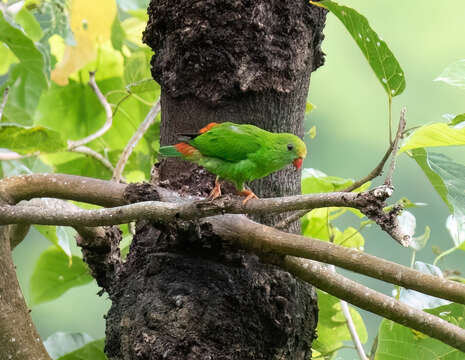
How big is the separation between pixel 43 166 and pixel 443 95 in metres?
4.51

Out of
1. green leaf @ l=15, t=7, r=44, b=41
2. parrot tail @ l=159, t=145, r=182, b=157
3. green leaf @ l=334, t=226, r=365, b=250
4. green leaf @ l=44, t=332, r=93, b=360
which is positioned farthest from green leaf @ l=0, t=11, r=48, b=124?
green leaf @ l=334, t=226, r=365, b=250

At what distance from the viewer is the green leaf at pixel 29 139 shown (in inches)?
64.2

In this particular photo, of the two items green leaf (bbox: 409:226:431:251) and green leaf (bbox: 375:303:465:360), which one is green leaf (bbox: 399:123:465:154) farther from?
green leaf (bbox: 409:226:431:251)

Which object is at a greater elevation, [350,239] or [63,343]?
[350,239]

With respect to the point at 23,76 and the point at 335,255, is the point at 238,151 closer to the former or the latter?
the point at 335,255

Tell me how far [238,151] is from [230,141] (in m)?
0.06

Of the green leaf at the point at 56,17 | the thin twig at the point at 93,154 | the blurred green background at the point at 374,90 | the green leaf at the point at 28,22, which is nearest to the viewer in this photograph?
the thin twig at the point at 93,154

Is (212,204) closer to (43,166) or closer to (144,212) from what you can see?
(144,212)

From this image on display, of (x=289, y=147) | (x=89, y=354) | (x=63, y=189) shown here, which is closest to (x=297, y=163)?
(x=289, y=147)

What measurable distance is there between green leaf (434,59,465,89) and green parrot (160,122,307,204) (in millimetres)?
375

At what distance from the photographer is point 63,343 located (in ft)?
6.65

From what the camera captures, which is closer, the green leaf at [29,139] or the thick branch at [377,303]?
the thick branch at [377,303]

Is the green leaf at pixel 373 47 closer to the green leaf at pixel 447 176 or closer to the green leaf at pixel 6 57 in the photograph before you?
the green leaf at pixel 447 176

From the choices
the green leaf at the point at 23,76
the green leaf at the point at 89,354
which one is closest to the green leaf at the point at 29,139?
the green leaf at the point at 23,76
